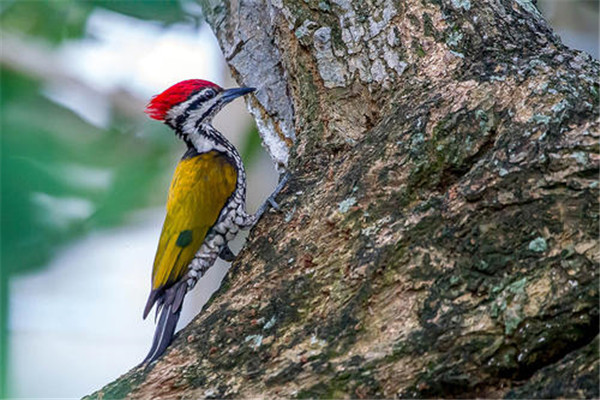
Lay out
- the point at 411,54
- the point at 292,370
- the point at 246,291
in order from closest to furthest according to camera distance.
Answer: the point at 292,370 < the point at 246,291 < the point at 411,54

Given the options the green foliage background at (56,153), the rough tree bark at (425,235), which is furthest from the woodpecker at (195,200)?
the rough tree bark at (425,235)

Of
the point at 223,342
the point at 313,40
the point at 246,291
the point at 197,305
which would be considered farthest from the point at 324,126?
the point at 197,305

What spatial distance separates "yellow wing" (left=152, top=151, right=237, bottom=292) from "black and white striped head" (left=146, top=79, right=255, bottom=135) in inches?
8.6

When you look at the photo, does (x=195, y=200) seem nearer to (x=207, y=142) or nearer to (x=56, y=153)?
(x=207, y=142)

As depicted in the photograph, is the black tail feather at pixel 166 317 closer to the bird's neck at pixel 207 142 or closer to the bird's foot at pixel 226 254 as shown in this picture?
the bird's foot at pixel 226 254

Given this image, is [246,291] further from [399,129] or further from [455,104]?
[455,104]

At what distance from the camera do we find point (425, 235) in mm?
2289

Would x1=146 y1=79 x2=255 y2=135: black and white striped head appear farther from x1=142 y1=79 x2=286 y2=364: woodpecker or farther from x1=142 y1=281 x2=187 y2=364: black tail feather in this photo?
x1=142 y1=281 x2=187 y2=364: black tail feather

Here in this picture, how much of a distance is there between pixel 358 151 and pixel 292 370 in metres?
0.91

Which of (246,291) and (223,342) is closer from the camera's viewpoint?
(223,342)

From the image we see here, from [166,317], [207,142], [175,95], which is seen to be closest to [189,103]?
[175,95]

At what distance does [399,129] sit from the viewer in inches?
104

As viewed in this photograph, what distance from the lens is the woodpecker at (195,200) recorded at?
134 inches

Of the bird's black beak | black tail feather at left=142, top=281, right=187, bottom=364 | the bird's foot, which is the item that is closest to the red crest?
the bird's black beak
